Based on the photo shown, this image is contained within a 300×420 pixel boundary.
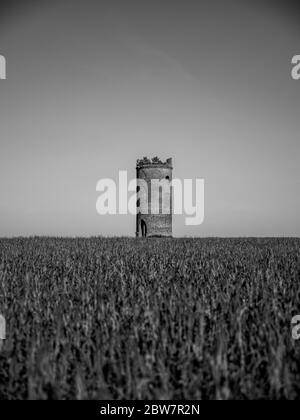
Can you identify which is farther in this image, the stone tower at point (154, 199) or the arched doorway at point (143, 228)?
the arched doorway at point (143, 228)

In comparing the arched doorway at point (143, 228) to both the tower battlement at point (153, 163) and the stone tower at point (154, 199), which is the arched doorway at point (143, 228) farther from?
the tower battlement at point (153, 163)

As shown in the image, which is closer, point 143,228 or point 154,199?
point 154,199

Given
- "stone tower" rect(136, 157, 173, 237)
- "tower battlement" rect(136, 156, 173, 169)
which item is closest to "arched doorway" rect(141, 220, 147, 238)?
"stone tower" rect(136, 157, 173, 237)

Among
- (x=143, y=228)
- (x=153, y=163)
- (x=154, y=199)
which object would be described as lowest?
(x=143, y=228)

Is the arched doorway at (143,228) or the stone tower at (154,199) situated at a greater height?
the stone tower at (154,199)

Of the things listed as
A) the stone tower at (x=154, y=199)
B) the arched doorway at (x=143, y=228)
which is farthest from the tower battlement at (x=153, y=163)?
the arched doorway at (x=143, y=228)

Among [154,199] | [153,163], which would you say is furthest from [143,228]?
[153,163]

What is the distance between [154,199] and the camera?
29.6 metres

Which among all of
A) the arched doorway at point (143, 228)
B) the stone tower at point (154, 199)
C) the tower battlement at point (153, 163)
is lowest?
the arched doorway at point (143, 228)

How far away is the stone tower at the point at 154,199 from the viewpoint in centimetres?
2952

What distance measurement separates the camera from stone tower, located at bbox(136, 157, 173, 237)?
29.5m

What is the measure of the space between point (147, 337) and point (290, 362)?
1.07 metres

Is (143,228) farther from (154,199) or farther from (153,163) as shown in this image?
(153,163)

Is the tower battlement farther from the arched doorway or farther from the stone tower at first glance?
the arched doorway
